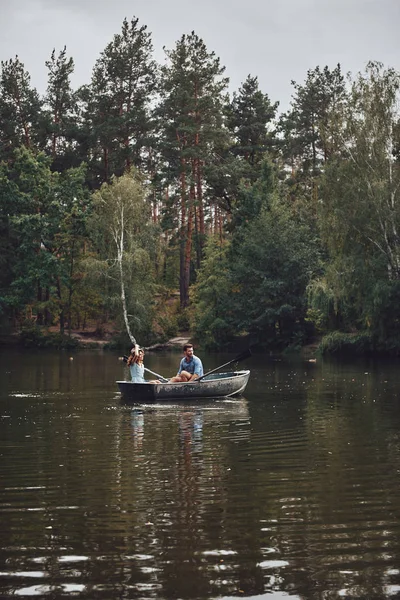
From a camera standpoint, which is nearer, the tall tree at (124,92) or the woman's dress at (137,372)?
the woman's dress at (137,372)

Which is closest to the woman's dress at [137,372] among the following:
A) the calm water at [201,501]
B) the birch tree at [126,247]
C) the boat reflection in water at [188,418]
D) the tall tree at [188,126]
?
the boat reflection in water at [188,418]

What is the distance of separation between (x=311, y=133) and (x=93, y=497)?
194ft

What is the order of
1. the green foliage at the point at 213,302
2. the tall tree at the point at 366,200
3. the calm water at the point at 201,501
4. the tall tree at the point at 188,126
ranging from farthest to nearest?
1. the tall tree at the point at 188,126
2. the green foliage at the point at 213,302
3. the tall tree at the point at 366,200
4. the calm water at the point at 201,501

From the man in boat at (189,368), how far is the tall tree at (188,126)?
126ft

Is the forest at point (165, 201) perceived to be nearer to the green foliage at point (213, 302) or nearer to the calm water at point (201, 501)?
the green foliage at point (213, 302)

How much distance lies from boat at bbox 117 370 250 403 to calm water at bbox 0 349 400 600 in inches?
43.9

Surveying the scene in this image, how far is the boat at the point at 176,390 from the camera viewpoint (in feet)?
72.6

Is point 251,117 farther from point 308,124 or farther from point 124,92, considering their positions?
point 124,92

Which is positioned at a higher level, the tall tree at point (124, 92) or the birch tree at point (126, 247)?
the tall tree at point (124, 92)

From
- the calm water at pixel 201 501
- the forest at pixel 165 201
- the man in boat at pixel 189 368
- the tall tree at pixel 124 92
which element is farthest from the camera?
the tall tree at pixel 124 92

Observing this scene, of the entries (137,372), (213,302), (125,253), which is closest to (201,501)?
(137,372)

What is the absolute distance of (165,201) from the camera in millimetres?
62469

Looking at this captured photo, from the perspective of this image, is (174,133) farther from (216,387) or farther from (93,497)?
(93,497)

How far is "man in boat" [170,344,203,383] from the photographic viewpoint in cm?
2277
